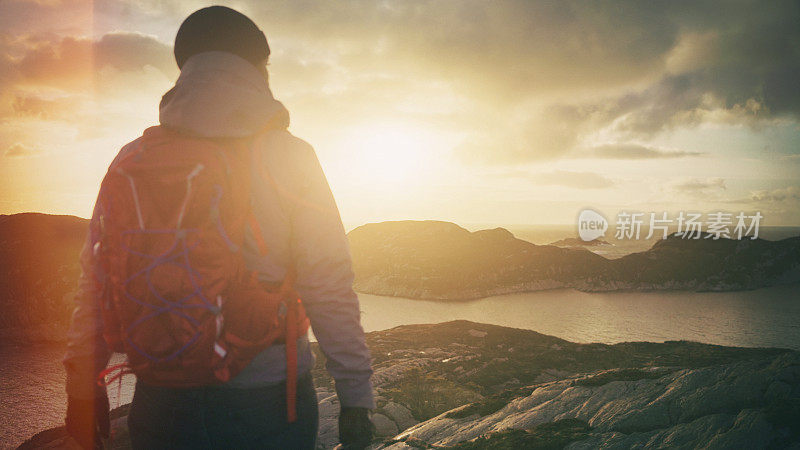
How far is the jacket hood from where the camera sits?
5.88 ft

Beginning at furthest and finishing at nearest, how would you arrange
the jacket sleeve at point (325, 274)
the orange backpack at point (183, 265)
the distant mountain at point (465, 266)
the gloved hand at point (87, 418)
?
1. the distant mountain at point (465, 266)
2. the gloved hand at point (87, 418)
3. the jacket sleeve at point (325, 274)
4. the orange backpack at point (183, 265)

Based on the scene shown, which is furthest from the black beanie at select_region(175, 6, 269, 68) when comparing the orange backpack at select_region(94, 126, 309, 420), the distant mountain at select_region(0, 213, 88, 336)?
the distant mountain at select_region(0, 213, 88, 336)

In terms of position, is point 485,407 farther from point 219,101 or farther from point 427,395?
point 219,101

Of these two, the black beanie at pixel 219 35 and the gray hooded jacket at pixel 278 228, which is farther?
the black beanie at pixel 219 35

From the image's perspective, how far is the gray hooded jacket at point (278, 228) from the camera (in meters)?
1.83

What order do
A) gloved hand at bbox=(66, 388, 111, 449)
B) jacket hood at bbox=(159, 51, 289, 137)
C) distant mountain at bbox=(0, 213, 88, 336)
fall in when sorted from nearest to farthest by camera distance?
jacket hood at bbox=(159, 51, 289, 137)
gloved hand at bbox=(66, 388, 111, 449)
distant mountain at bbox=(0, 213, 88, 336)

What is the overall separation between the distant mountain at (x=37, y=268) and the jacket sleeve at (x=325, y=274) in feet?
317

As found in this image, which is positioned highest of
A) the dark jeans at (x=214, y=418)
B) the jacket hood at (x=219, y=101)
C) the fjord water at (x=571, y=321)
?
the jacket hood at (x=219, y=101)

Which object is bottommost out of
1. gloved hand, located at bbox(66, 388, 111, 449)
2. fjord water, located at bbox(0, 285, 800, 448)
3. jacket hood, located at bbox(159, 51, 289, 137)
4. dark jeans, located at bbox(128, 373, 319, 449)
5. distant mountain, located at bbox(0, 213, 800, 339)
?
fjord water, located at bbox(0, 285, 800, 448)

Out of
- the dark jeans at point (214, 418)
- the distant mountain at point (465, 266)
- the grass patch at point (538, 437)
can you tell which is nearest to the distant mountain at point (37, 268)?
the distant mountain at point (465, 266)

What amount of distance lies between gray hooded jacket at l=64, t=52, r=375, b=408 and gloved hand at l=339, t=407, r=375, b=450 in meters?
0.05

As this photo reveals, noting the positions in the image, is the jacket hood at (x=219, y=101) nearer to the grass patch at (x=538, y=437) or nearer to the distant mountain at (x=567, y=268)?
the grass patch at (x=538, y=437)

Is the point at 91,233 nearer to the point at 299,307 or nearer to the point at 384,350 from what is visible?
the point at 299,307

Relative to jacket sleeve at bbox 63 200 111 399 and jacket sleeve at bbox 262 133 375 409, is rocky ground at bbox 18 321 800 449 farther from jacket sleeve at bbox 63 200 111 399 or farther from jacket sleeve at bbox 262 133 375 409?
jacket sleeve at bbox 63 200 111 399
